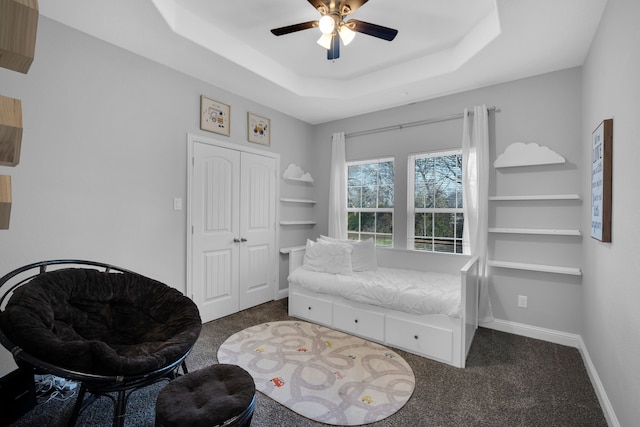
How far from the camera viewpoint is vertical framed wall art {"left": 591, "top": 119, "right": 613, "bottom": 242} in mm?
1917

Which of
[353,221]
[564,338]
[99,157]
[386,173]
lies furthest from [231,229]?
[564,338]

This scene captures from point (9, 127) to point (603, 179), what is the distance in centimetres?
274

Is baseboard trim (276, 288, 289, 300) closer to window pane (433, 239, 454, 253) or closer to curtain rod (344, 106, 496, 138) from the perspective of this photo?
window pane (433, 239, 454, 253)

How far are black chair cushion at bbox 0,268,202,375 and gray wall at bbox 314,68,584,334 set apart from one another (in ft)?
9.77

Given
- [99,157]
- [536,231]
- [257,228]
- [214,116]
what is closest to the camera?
[99,157]

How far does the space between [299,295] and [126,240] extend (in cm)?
179

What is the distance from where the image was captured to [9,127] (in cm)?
53

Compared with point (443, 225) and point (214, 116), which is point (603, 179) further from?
point (214, 116)

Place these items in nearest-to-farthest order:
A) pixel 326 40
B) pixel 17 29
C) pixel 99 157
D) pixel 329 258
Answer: pixel 17 29 → pixel 326 40 → pixel 99 157 → pixel 329 258

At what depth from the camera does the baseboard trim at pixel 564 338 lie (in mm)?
1923

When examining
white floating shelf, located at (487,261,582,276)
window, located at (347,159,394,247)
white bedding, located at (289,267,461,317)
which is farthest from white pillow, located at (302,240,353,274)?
white floating shelf, located at (487,261,582,276)

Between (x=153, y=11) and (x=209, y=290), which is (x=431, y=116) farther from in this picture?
(x=209, y=290)

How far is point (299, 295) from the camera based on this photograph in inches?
137

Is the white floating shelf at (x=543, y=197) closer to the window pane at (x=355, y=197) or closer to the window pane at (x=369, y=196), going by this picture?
the window pane at (x=369, y=196)
